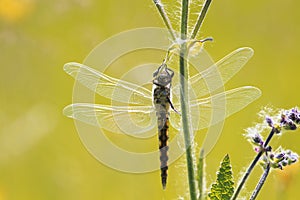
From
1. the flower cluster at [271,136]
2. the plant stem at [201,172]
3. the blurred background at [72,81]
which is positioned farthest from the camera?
the blurred background at [72,81]

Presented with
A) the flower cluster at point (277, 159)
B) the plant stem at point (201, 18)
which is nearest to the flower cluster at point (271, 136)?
the flower cluster at point (277, 159)

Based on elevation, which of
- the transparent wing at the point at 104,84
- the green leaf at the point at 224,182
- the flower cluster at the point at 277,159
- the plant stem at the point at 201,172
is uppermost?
the transparent wing at the point at 104,84

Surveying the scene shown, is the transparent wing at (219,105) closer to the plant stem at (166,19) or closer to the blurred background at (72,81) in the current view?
the plant stem at (166,19)

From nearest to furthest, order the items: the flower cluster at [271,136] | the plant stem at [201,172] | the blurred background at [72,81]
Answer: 1. the plant stem at [201,172]
2. the flower cluster at [271,136]
3. the blurred background at [72,81]

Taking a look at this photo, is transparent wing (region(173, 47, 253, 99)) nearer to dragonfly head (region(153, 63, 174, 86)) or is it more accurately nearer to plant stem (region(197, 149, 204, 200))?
dragonfly head (region(153, 63, 174, 86))

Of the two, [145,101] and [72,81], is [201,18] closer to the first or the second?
[145,101]

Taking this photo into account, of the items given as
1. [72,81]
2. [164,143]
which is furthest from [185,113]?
[72,81]

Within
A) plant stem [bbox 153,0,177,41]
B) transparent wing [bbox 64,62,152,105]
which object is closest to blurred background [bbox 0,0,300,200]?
transparent wing [bbox 64,62,152,105]
